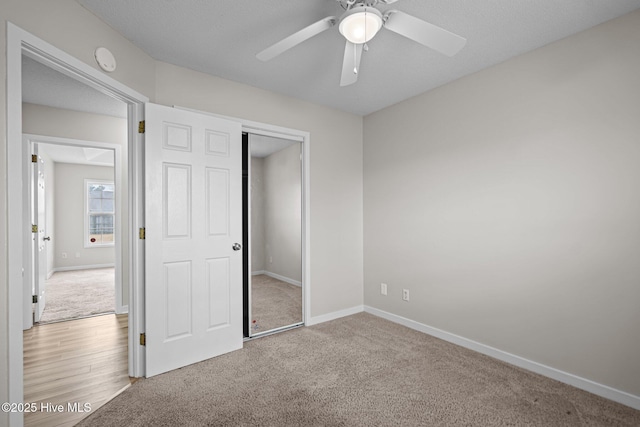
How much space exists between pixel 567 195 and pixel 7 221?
137 inches

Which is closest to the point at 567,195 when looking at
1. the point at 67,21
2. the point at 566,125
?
the point at 566,125

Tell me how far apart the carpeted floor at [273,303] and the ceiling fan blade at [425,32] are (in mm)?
2547

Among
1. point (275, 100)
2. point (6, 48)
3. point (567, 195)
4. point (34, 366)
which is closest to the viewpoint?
point (6, 48)

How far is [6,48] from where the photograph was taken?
4.71 ft

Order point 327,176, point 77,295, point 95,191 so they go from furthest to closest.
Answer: point 95,191 → point 77,295 → point 327,176

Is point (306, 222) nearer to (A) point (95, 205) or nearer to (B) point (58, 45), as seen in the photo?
(B) point (58, 45)

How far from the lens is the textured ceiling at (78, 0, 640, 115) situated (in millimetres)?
1895

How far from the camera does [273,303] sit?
3342 millimetres

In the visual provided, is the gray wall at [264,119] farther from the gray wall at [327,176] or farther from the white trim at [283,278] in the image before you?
the white trim at [283,278]

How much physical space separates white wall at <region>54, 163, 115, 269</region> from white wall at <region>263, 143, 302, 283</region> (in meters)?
6.39

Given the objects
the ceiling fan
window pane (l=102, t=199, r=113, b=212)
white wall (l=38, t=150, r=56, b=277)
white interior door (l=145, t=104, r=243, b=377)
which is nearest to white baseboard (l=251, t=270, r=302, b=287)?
white interior door (l=145, t=104, r=243, b=377)

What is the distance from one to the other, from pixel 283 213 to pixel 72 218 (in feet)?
21.7

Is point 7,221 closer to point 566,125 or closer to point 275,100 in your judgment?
point 275,100

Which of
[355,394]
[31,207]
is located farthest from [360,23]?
[31,207]
